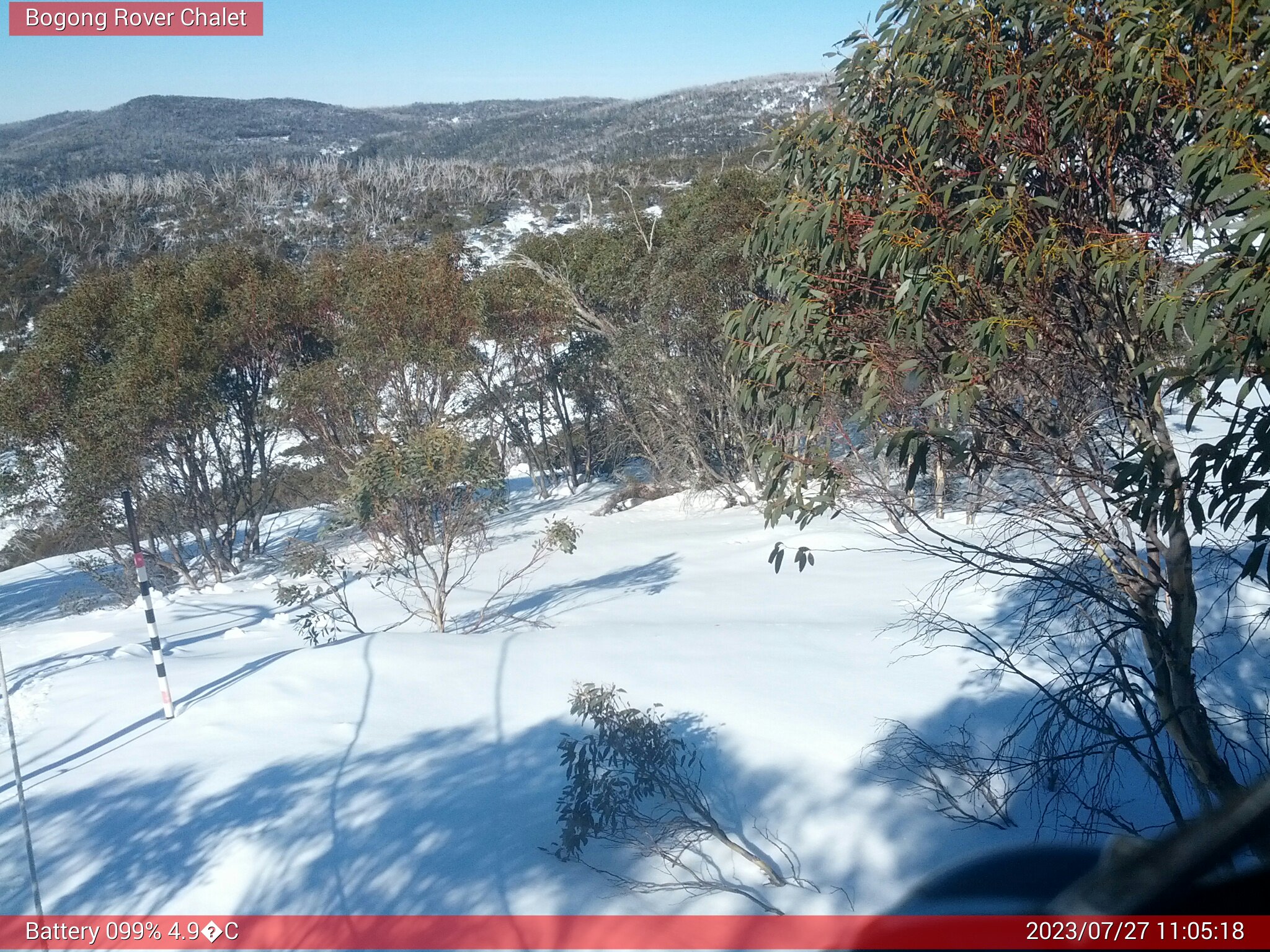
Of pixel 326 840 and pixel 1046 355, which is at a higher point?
pixel 1046 355

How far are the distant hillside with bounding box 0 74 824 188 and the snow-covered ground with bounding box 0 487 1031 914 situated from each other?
36201mm

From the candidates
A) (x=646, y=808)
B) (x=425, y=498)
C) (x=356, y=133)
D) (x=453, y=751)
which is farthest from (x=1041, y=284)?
(x=356, y=133)

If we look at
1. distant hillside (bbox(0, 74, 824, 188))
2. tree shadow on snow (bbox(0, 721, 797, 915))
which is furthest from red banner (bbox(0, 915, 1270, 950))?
distant hillside (bbox(0, 74, 824, 188))

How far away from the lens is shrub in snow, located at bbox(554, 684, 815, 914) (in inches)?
161

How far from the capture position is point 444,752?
5.44 m

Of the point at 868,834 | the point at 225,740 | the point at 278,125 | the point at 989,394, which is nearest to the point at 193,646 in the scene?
the point at 225,740

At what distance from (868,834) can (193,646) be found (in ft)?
22.8

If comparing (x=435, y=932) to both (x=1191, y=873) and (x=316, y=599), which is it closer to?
(x=1191, y=873)

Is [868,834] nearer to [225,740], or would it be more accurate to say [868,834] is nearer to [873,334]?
[873,334]

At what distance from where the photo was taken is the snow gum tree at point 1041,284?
3527mm

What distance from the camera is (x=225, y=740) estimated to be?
18.6ft

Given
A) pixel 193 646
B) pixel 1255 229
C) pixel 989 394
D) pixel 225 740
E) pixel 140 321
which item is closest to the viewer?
pixel 1255 229

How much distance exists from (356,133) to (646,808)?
232ft

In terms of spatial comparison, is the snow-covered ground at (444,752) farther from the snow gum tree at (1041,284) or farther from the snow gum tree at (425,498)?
the snow gum tree at (425,498)
